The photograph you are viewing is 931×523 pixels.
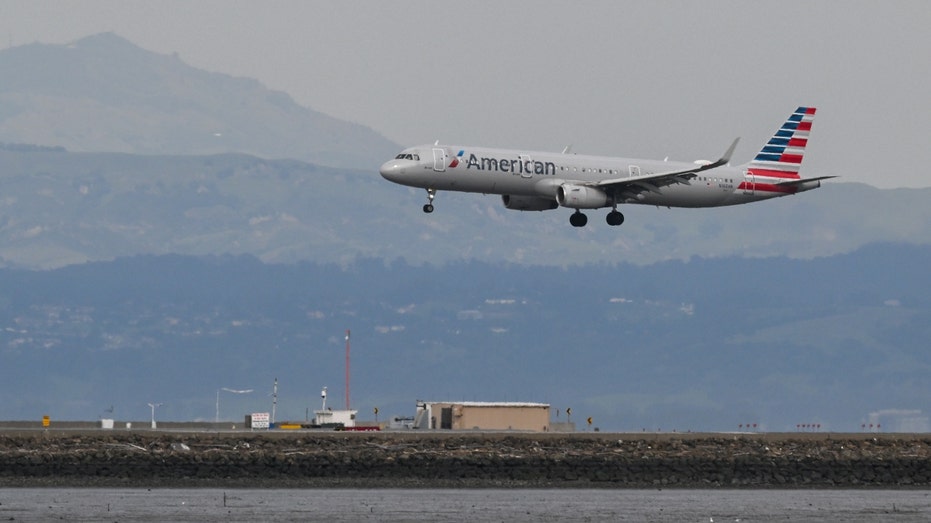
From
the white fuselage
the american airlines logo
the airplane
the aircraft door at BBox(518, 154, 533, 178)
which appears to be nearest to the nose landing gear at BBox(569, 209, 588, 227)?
the airplane

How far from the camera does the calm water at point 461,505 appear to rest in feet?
207

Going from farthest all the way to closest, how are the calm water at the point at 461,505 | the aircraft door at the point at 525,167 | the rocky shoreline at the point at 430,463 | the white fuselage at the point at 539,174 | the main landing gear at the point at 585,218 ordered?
the main landing gear at the point at 585,218 < the aircraft door at the point at 525,167 < the white fuselage at the point at 539,174 < the rocky shoreline at the point at 430,463 < the calm water at the point at 461,505

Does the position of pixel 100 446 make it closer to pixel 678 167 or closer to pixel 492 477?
Answer: pixel 492 477

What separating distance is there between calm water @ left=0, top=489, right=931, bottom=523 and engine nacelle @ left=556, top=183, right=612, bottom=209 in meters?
22.4

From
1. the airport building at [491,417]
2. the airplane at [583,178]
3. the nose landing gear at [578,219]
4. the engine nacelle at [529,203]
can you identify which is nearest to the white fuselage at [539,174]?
the airplane at [583,178]

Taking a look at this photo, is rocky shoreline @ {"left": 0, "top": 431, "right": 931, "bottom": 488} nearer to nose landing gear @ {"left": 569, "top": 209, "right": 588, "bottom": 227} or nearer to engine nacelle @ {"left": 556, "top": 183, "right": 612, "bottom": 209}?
engine nacelle @ {"left": 556, "top": 183, "right": 612, "bottom": 209}

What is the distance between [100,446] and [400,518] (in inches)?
707

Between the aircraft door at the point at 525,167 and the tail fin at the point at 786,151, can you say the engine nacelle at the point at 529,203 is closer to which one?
the aircraft door at the point at 525,167

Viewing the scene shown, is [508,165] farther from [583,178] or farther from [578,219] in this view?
[578,219]

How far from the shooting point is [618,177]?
95.7 metres

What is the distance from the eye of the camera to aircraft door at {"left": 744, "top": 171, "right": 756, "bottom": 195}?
101 meters

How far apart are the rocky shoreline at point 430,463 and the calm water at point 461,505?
5.46ft

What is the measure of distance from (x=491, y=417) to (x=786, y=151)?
2674 centimetres

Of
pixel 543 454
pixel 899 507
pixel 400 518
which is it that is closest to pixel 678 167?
pixel 543 454
